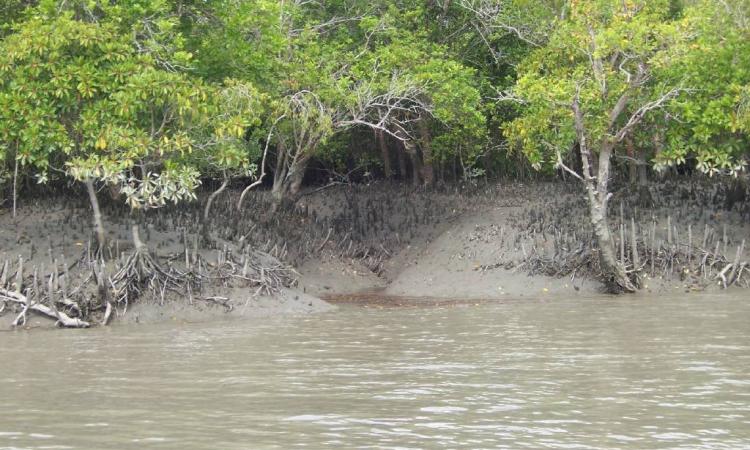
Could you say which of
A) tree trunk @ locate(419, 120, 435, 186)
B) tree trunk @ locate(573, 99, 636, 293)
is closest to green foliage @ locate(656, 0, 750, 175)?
tree trunk @ locate(573, 99, 636, 293)

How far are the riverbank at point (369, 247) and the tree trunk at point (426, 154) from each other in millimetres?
788

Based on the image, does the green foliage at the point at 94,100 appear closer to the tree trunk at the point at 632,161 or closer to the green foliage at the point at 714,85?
the green foliage at the point at 714,85

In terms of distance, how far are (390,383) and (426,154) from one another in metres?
18.5

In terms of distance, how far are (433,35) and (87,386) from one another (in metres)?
19.3

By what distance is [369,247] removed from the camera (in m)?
27.4

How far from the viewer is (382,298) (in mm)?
22578

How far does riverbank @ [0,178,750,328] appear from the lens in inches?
741

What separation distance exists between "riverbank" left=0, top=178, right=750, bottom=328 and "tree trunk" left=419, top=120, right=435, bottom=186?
2.58 feet

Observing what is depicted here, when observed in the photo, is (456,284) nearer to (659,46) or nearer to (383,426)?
(659,46)

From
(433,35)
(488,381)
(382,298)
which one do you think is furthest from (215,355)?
(433,35)

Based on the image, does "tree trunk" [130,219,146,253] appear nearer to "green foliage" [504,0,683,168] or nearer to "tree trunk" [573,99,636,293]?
"green foliage" [504,0,683,168]

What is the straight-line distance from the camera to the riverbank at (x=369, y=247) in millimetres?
18812

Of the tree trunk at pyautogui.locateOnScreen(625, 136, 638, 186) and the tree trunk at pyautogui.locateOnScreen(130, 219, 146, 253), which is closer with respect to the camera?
the tree trunk at pyautogui.locateOnScreen(130, 219, 146, 253)

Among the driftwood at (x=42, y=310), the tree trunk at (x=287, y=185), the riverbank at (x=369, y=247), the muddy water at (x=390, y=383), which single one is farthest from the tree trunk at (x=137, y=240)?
the tree trunk at (x=287, y=185)
